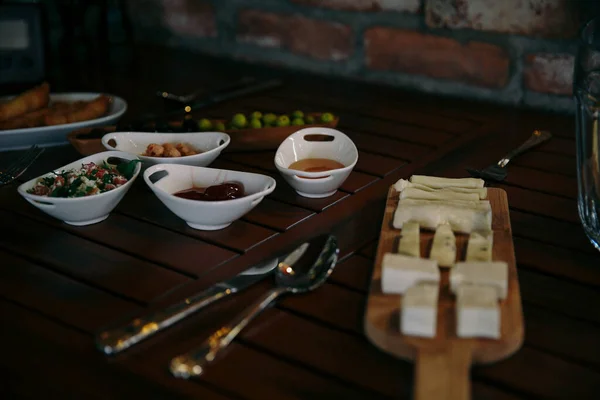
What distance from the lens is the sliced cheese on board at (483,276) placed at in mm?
763

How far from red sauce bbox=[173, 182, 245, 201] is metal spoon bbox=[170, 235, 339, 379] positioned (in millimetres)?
159

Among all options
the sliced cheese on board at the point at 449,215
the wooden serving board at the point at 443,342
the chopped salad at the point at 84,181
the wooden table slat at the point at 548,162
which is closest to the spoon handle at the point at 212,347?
the wooden serving board at the point at 443,342

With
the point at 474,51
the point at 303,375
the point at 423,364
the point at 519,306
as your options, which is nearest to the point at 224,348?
the point at 303,375

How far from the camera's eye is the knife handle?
2.45 feet

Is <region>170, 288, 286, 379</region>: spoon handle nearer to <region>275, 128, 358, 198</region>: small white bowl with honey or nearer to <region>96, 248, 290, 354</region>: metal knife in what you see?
<region>96, 248, 290, 354</region>: metal knife

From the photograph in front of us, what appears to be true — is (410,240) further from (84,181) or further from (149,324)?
(84,181)

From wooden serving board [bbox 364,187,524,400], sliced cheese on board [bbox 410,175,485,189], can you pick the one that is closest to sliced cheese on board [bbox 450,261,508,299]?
wooden serving board [bbox 364,187,524,400]

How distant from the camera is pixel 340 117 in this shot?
149 cm

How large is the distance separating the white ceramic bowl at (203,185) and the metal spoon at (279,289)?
12 cm

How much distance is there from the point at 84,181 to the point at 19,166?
0.87 ft

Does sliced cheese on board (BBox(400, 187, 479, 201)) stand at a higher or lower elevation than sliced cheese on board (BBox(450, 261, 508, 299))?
higher

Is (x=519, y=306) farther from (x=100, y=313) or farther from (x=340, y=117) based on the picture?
(x=340, y=117)

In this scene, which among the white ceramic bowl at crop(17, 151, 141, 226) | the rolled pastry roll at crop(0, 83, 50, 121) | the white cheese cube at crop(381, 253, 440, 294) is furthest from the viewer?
the rolled pastry roll at crop(0, 83, 50, 121)

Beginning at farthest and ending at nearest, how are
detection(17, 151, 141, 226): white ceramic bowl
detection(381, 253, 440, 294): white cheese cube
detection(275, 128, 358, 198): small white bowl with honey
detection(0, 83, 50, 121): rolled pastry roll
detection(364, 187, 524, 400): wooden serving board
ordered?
detection(0, 83, 50, 121): rolled pastry roll < detection(275, 128, 358, 198): small white bowl with honey < detection(17, 151, 141, 226): white ceramic bowl < detection(381, 253, 440, 294): white cheese cube < detection(364, 187, 524, 400): wooden serving board
